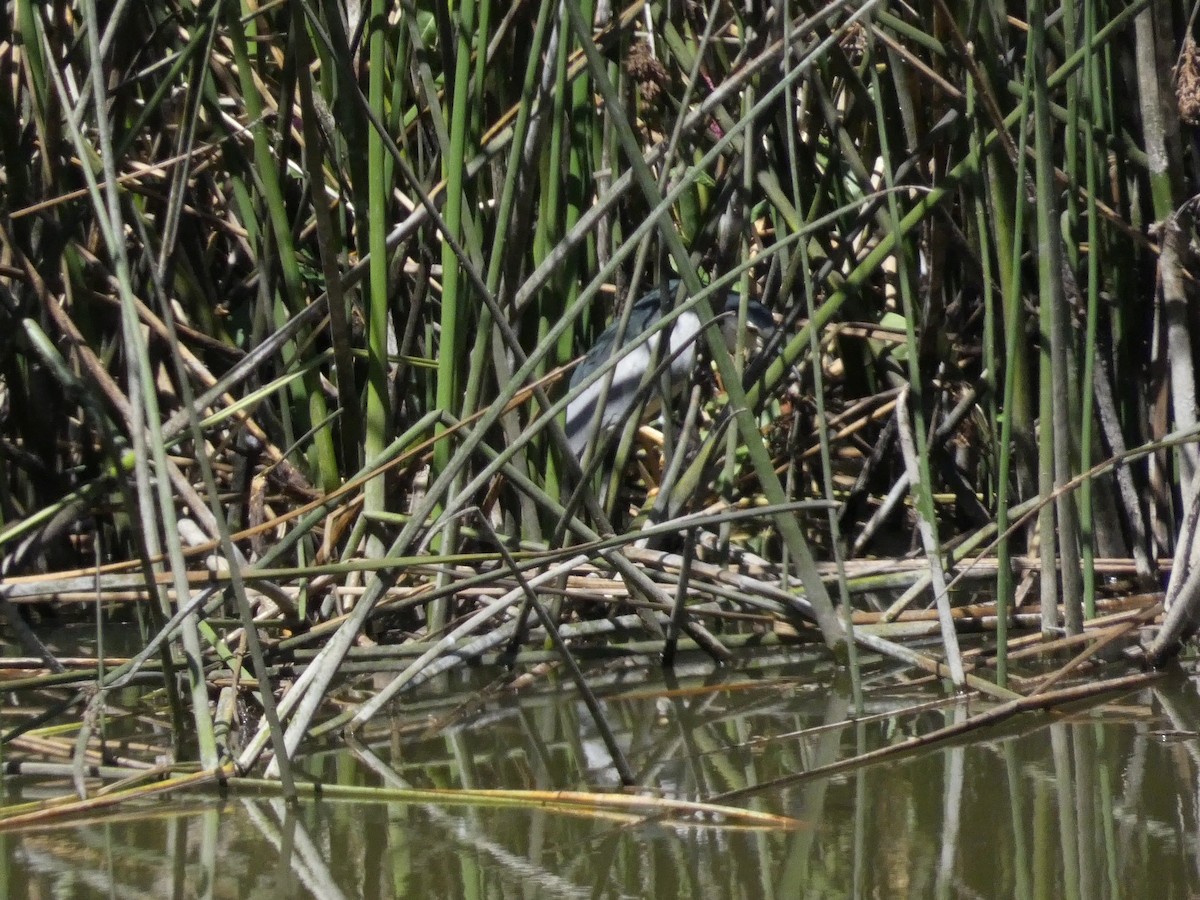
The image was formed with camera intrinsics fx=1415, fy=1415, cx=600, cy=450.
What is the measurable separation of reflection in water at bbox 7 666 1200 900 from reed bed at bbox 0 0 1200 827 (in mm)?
88

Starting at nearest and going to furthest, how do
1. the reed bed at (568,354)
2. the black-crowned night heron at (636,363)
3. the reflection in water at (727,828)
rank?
the reflection in water at (727,828), the reed bed at (568,354), the black-crowned night heron at (636,363)

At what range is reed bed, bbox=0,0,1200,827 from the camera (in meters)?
1.68

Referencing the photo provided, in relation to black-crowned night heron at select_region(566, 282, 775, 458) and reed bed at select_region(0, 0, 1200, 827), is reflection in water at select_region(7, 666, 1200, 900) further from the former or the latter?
black-crowned night heron at select_region(566, 282, 775, 458)

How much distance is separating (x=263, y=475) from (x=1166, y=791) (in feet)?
4.84

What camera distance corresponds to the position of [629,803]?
132 centimetres

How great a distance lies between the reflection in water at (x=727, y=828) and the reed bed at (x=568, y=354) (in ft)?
0.29

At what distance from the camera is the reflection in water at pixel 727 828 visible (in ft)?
3.84

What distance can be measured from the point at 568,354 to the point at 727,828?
1.10m

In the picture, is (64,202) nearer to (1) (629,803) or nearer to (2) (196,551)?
(2) (196,551)

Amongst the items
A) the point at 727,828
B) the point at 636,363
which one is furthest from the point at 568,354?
the point at 636,363

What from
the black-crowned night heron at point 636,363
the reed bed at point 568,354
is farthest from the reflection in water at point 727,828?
the black-crowned night heron at point 636,363

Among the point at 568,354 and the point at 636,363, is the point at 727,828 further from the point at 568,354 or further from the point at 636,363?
the point at 636,363

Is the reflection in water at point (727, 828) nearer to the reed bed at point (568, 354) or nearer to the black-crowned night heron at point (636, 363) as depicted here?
the reed bed at point (568, 354)

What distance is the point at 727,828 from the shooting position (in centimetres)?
128
